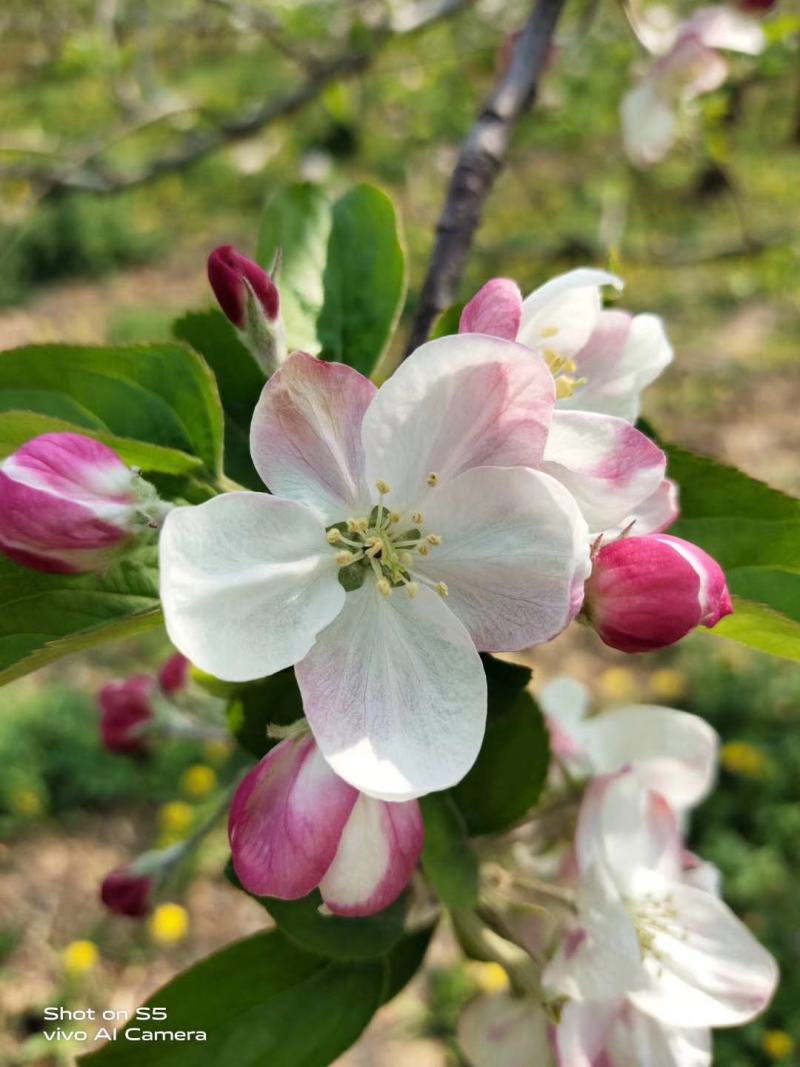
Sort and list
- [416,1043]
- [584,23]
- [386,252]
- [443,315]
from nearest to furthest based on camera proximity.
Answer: [443,315]
[386,252]
[584,23]
[416,1043]

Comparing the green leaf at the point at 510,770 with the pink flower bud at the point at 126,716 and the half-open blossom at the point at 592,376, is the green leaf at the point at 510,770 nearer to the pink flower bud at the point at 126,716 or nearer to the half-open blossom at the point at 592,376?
the half-open blossom at the point at 592,376

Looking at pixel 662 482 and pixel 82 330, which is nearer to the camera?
pixel 662 482

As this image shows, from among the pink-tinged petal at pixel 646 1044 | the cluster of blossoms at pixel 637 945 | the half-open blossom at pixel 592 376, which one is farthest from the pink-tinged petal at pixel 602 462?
the pink-tinged petal at pixel 646 1044

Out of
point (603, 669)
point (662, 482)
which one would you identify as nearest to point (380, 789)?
point (662, 482)

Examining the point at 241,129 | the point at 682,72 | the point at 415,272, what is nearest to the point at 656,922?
the point at 682,72

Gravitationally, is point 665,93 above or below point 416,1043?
above

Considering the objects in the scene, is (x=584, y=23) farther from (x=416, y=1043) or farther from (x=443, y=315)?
(x=416, y=1043)
